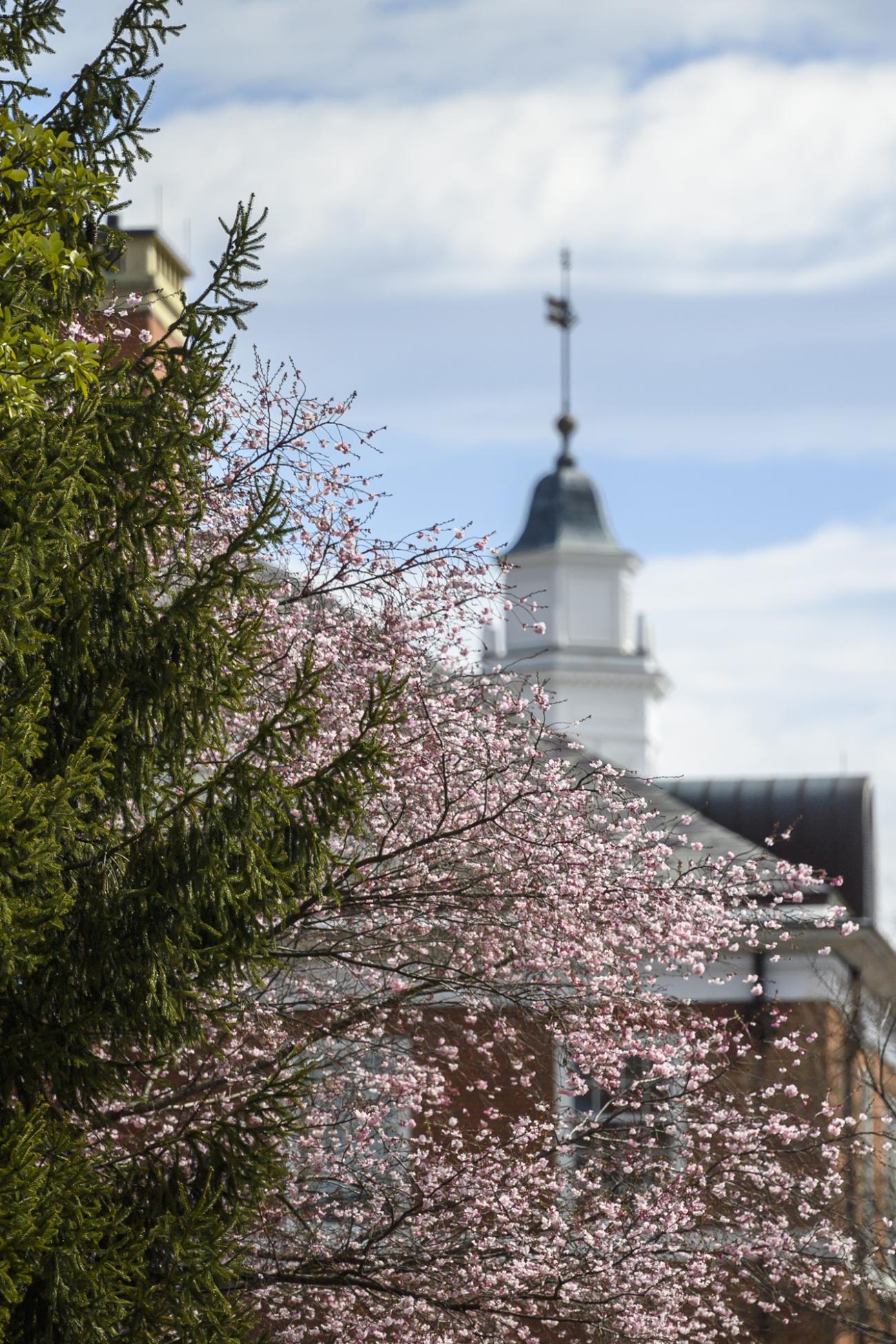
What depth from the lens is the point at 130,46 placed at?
9.79 metres

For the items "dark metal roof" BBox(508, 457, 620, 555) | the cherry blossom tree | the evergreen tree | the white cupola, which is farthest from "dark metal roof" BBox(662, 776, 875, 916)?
"dark metal roof" BBox(508, 457, 620, 555)

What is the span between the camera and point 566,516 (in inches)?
2172

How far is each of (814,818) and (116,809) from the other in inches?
606

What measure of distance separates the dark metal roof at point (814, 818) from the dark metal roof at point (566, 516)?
30.5 m

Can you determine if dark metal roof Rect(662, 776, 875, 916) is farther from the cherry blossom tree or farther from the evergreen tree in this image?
the evergreen tree

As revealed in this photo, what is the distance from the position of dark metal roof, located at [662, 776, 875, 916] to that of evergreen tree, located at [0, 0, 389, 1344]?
1413 centimetres

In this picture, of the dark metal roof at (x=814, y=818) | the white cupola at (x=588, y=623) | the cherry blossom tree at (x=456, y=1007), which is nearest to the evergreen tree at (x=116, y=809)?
the cherry blossom tree at (x=456, y=1007)

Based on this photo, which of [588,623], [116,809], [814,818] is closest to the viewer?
[116,809]

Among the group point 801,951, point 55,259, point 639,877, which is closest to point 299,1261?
point 639,877

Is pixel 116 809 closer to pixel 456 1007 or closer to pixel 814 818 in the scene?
pixel 456 1007

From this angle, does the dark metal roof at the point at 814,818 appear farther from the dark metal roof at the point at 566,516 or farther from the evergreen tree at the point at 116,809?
the dark metal roof at the point at 566,516

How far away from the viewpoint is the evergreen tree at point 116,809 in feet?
25.0

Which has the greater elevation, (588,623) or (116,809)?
(588,623)

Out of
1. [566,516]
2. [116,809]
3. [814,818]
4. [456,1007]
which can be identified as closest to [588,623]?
[566,516]
